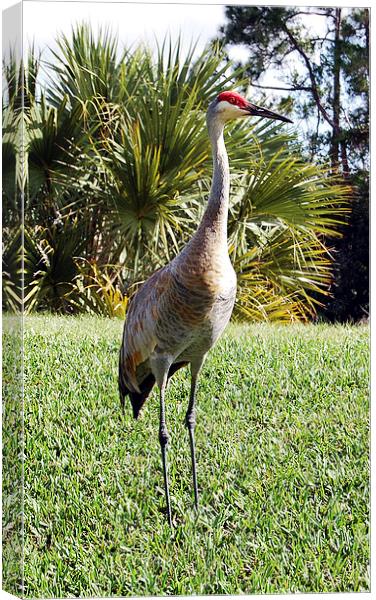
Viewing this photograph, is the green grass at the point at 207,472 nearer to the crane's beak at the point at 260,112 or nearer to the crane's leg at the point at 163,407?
the crane's leg at the point at 163,407

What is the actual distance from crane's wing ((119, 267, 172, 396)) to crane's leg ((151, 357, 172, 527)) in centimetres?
8

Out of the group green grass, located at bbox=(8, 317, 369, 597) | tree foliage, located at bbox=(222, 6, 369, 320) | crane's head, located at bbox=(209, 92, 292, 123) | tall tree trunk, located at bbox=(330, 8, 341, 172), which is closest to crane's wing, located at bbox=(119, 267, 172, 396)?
green grass, located at bbox=(8, 317, 369, 597)

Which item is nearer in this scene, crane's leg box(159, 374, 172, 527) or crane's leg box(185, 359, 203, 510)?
crane's leg box(159, 374, 172, 527)

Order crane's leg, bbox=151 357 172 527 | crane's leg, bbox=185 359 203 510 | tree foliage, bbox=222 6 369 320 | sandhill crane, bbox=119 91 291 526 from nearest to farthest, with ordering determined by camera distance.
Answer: sandhill crane, bbox=119 91 291 526
crane's leg, bbox=151 357 172 527
crane's leg, bbox=185 359 203 510
tree foliage, bbox=222 6 369 320

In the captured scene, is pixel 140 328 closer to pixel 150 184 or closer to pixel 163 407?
pixel 163 407

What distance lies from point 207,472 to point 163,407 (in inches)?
19.4

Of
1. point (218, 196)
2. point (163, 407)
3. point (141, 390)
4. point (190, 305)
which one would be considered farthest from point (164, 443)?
point (218, 196)

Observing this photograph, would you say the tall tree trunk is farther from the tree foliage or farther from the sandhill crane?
the sandhill crane

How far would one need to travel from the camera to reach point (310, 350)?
664cm

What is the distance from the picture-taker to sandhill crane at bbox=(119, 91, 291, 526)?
222 inches

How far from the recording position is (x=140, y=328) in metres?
5.94

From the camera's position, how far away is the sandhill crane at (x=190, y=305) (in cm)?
563

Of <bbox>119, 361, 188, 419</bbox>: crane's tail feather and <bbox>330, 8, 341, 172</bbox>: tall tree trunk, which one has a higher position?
<bbox>330, 8, 341, 172</bbox>: tall tree trunk
